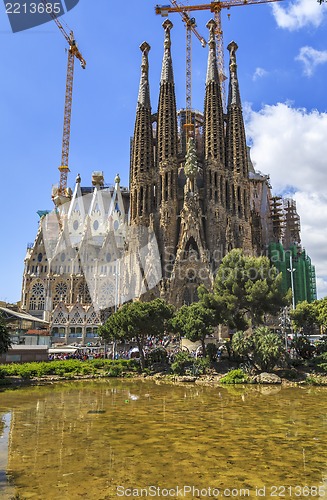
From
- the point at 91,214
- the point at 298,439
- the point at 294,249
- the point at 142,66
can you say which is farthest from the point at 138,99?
the point at 298,439

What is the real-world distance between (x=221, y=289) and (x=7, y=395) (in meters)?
18.2

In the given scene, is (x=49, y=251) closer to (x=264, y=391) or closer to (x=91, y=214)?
(x=91, y=214)

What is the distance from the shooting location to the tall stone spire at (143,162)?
60.2m

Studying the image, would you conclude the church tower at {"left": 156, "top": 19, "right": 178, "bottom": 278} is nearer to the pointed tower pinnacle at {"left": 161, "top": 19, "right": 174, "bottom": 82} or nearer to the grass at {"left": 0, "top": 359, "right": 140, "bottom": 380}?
the pointed tower pinnacle at {"left": 161, "top": 19, "right": 174, "bottom": 82}

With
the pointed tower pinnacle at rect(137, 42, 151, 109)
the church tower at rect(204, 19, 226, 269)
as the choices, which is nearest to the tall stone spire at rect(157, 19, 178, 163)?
the pointed tower pinnacle at rect(137, 42, 151, 109)

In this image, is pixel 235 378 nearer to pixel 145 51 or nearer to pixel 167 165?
pixel 167 165

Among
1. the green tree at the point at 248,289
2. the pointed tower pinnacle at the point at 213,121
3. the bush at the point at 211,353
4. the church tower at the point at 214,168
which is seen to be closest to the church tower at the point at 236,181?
the church tower at the point at 214,168

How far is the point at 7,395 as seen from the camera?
71.3 ft

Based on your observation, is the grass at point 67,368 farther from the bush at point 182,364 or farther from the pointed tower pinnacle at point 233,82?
the pointed tower pinnacle at point 233,82

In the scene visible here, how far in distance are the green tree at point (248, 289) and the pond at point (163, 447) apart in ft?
40.2

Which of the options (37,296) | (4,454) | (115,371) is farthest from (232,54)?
(4,454)

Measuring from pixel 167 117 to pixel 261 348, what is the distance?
42458mm

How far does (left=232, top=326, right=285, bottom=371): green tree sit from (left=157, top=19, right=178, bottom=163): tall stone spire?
3586 centimetres

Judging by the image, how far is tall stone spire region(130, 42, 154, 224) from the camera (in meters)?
60.2
